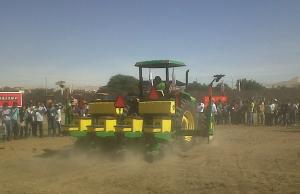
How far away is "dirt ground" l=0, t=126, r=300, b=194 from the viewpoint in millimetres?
8242

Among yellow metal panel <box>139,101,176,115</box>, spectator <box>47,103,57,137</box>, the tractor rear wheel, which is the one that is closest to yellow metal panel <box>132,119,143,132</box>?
yellow metal panel <box>139,101,176,115</box>

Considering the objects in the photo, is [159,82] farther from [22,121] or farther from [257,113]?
[257,113]

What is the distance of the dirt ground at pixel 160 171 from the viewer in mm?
8242

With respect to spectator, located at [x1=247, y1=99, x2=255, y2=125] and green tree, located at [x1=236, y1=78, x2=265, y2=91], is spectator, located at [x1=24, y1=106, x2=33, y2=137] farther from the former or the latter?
green tree, located at [x1=236, y1=78, x2=265, y2=91]

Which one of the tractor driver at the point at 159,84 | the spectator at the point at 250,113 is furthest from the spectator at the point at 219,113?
the tractor driver at the point at 159,84

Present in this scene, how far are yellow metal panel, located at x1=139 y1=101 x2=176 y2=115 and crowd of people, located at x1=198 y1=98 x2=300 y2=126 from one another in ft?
43.3

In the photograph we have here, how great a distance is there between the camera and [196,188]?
8.19 meters

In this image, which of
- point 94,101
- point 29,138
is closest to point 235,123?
point 29,138

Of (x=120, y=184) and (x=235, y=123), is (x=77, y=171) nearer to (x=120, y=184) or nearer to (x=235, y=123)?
(x=120, y=184)

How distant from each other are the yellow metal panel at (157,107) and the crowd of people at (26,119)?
8.70m

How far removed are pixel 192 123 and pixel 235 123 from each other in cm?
1433

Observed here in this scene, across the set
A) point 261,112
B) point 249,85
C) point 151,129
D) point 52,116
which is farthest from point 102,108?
point 249,85

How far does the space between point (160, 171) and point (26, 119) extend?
1131cm

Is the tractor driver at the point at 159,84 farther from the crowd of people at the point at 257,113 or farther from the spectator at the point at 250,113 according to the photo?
the spectator at the point at 250,113
